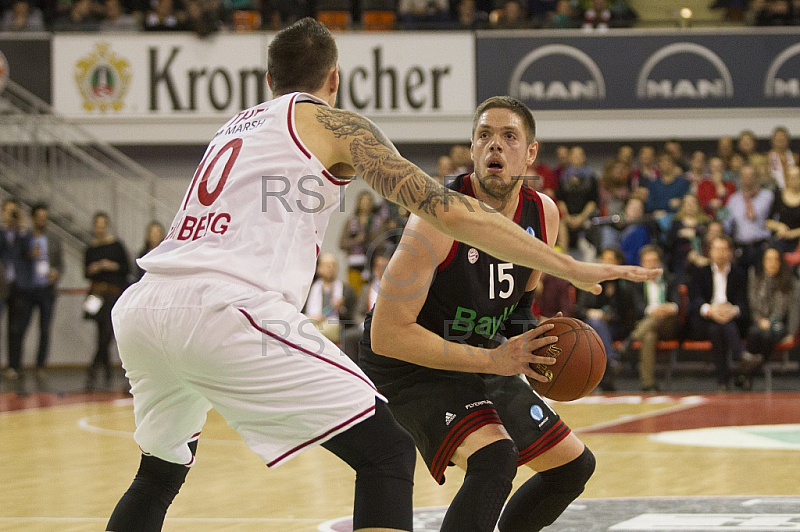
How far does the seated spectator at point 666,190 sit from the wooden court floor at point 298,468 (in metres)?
3.61

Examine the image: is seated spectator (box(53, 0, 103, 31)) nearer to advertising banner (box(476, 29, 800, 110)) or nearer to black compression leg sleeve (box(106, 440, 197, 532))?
advertising banner (box(476, 29, 800, 110))

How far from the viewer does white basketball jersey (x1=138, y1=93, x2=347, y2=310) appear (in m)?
2.98

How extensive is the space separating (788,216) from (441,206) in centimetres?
1093

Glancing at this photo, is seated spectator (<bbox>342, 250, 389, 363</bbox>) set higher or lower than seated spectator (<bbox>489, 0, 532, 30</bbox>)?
lower

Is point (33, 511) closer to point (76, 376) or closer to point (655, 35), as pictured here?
point (76, 376)

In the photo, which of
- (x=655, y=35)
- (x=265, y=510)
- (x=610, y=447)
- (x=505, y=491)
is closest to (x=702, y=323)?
(x=610, y=447)

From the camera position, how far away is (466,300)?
3.99 m

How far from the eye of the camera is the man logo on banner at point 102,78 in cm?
1642

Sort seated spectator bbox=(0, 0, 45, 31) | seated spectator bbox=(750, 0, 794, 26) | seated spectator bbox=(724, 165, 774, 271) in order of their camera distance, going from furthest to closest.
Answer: seated spectator bbox=(0, 0, 45, 31)
seated spectator bbox=(750, 0, 794, 26)
seated spectator bbox=(724, 165, 774, 271)

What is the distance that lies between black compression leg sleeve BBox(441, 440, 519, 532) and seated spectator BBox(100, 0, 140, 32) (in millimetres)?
14364

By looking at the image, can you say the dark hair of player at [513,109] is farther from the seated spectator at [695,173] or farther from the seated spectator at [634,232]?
the seated spectator at [695,173]

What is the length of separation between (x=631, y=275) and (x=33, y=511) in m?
4.02

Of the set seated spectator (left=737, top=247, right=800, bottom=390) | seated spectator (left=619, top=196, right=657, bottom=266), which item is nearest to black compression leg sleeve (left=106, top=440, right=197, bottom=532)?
seated spectator (left=737, top=247, right=800, bottom=390)

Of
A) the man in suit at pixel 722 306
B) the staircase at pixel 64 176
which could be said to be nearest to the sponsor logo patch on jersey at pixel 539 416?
the man in suit at pixel 722 306
